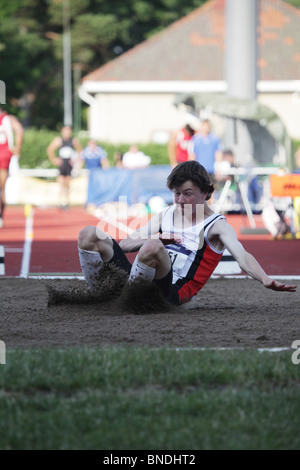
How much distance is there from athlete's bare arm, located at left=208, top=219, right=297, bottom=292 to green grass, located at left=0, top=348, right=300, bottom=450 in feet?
2.68

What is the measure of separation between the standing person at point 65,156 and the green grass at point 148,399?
18.5 metres

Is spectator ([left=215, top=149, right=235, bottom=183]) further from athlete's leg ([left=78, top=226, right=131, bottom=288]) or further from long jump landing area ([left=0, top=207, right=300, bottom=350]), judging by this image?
athlete's leg ([left=78, top=226, right=131, bottom=288])

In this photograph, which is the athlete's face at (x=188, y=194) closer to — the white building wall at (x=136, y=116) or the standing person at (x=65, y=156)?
the standing person at (x=65, y=156)

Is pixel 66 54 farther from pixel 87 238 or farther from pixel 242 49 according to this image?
pixel 87 238

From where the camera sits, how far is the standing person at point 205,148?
1745cm

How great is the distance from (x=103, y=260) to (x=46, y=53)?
58271 millimetres

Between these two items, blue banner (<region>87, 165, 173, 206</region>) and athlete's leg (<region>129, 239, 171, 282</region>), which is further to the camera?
blue banner (<region>87, 165, 173, 206</region>)

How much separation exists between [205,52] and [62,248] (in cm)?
3052

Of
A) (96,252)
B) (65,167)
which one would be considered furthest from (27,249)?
(65,167)

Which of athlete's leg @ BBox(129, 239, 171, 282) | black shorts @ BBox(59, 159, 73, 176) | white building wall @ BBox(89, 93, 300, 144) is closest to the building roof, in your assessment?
white building wall @ BBox(89, 93, 300, 144)

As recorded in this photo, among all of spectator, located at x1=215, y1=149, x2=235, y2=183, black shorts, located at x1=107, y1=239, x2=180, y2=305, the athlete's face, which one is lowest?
spectator, located at x1=215, y1=149, x2=235, y2=183

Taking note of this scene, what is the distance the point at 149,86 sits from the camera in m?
39.6

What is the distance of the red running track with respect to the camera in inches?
392

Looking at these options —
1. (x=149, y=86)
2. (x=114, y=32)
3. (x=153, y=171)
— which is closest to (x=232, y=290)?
(x=153, y=171)
